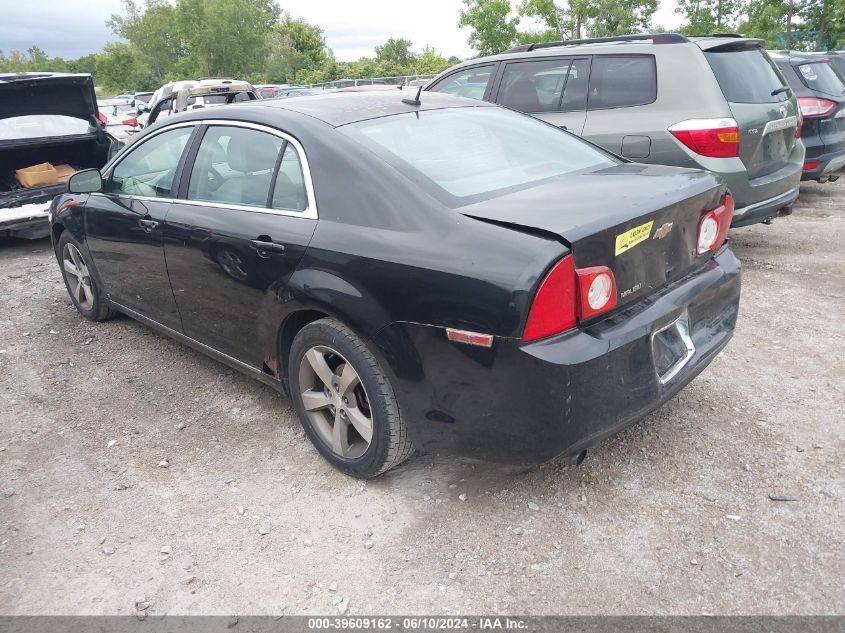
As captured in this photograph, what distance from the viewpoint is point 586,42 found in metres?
6.11

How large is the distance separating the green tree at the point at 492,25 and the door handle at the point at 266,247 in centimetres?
3210

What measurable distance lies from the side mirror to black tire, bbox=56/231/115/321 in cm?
52

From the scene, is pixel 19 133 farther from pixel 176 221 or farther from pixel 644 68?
pixel 644 68

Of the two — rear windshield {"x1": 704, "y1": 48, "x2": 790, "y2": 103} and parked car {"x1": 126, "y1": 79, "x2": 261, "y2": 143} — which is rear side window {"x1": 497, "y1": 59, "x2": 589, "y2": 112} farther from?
parked car {"x1": 126, "y1": 79, "x2": 261, "y2": 143}

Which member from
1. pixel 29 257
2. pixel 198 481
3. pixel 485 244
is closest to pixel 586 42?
pixel 485 244

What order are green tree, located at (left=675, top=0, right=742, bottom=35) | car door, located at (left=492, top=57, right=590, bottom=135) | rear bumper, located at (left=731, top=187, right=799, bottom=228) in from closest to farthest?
rear bumper, located at (left=731, top=187, right=799, bottom=228) → car door, located at (left=492, top=57, right=590, bottom=135) → green tree, located at (left=675, top=0, right=742, bottom=35)

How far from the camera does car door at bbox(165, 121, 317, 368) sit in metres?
3.12

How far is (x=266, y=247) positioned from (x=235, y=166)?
2.08 feet

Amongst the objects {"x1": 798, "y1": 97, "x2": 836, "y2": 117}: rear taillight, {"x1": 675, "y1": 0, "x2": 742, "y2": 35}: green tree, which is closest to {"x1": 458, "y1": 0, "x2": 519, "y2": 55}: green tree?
{"x1": 675, "y1": 0, "x2": 742, "y2": 35}: green tree

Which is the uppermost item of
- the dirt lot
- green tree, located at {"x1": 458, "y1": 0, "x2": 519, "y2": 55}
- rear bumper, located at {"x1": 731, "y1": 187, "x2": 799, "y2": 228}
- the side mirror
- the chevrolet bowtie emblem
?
green tree, located at {"x1": 458, "y1": 0, "x2": 519, "y2": 55}

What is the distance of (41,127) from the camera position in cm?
805

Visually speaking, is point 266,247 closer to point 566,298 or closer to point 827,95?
point 566,298

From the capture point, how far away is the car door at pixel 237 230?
3.12 meters

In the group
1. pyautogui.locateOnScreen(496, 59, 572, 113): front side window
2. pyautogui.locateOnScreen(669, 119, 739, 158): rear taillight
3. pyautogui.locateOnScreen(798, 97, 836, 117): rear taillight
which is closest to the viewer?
pyautogui.locateOnScreen(669, 119, 739, 158): rear taillight
